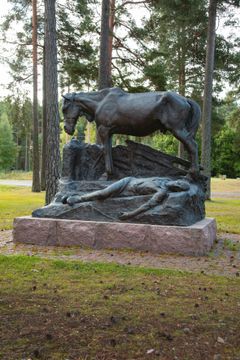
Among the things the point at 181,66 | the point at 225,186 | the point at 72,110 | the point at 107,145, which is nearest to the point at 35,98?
the point at 181,66

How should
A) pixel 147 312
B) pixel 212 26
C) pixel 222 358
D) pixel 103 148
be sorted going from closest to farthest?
pixel 222 358 → pixel 147 312 → pixel 103 148 → pixel 212 26

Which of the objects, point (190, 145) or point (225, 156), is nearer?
point (190, 145)

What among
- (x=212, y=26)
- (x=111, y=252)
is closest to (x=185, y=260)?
(x=111, y=252)

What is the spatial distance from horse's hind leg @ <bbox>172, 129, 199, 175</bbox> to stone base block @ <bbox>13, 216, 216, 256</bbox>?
3.28 feet

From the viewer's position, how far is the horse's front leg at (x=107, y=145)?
8.66m

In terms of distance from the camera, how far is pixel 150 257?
691 cm

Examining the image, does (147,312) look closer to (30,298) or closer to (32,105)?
(30,298)

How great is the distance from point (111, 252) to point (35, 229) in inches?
62.0

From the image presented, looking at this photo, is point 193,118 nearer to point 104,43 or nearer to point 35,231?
point 35,231

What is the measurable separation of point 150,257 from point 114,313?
2860mm

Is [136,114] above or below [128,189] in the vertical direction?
above

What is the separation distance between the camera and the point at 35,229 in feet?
26.2

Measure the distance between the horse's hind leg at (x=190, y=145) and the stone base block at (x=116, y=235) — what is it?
1000 millimetres

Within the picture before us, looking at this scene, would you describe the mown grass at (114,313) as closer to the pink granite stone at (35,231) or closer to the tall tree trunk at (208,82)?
the pink granite stone at (35,231)
